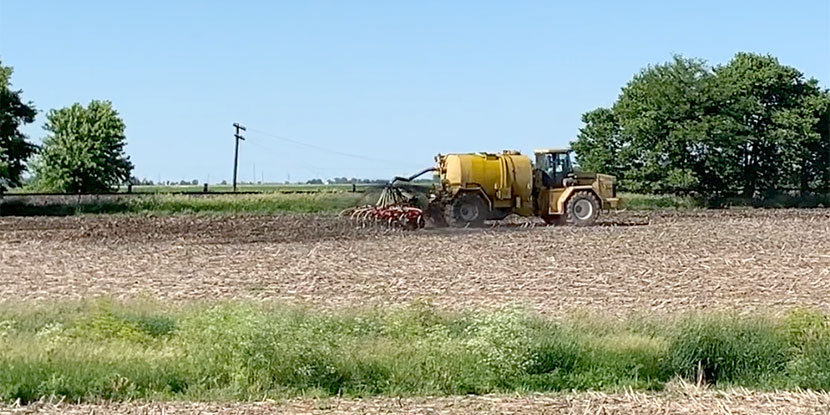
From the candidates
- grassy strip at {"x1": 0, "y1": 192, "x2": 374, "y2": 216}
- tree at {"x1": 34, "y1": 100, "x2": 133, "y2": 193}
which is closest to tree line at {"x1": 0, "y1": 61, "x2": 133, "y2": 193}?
tree at {"x1": 34, "y1": 100, "x2": 133, "y2": 193}

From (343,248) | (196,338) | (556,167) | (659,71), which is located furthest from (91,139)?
(196,338)

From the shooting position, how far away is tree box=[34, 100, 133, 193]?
5966 centimetres

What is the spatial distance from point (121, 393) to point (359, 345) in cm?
233

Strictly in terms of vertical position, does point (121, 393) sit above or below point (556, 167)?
below

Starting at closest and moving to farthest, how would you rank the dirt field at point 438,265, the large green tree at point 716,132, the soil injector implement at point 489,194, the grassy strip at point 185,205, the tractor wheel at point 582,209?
the dirt field at point 438,265 < the soil injector implement at point 489,194 < the tractor wheel at point 582,209 < the grassy strip at point 185,205 < the large green tree at point 716,132

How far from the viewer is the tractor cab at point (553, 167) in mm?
29922

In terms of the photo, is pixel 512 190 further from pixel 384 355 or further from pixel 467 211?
pixel 384 355

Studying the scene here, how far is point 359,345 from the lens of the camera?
31.8 ft

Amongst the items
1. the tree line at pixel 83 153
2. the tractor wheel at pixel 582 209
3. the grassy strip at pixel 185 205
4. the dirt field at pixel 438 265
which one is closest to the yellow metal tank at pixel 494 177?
the dirt field at pixel 438 265

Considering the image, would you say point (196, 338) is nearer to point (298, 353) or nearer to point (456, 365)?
point (298, 353)

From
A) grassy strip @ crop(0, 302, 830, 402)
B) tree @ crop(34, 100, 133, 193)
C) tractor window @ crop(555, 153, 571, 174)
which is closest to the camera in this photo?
grassy strip @ crop(0, 302, 830, 402)

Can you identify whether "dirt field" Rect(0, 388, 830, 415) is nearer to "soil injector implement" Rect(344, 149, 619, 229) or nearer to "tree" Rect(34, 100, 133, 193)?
"soil injector implement" Rect(344, 149, 619, 229)

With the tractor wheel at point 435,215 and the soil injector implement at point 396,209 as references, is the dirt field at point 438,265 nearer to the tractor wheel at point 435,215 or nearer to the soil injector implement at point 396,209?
the soil injector implement at point 396,209

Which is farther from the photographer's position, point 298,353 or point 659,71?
point 659,71
